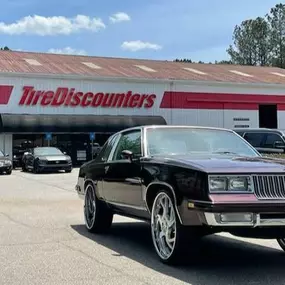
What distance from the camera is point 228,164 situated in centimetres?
623

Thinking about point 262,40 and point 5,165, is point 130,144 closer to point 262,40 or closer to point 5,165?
point 5,165

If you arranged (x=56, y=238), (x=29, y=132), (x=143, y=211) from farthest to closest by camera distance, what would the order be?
(x=29, y=132)
(x=56, y=238)
(x=143, y=211)

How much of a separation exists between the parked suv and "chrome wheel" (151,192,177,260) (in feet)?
37.0

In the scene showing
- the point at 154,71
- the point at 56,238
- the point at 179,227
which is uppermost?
the point at 154,71

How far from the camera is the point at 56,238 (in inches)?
339

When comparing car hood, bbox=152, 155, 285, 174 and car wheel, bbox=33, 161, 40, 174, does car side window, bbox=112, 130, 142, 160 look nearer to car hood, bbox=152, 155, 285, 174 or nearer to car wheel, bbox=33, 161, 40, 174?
car hood, bbox=152, 155, 285, 174

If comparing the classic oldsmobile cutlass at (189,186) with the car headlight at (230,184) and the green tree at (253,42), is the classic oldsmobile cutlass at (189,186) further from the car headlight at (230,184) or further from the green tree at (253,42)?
the green tree at (253,42)

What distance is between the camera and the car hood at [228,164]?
6.04 m

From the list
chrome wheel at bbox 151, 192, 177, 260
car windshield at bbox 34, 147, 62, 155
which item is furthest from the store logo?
chrome wheel at bbox 151, 192, 177, 260

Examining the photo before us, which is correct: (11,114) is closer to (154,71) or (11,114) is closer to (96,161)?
(154,71)

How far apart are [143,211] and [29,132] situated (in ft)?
94.5

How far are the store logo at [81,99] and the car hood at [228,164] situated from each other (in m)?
30.4

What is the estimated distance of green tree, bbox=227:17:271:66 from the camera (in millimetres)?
79188

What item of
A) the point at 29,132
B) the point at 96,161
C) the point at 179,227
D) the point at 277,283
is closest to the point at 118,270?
the point at 179,227
